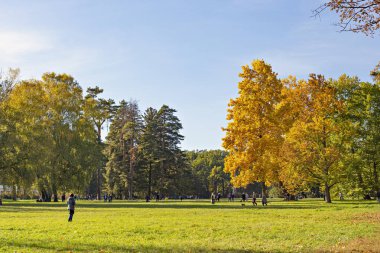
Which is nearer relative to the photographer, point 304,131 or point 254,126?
point 254,126

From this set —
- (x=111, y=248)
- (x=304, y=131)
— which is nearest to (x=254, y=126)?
(x=304, y=131)

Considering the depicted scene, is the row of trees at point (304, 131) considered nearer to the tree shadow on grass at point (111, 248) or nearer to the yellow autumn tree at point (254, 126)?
the yellow autumn tree at point (254, 126)

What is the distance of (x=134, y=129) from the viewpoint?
91.4 m

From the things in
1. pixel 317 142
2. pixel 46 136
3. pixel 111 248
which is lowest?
pixel 111 248

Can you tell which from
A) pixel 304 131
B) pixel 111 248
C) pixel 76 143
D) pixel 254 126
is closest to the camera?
pixel 111 248

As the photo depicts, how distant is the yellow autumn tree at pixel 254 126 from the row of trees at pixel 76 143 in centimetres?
2135

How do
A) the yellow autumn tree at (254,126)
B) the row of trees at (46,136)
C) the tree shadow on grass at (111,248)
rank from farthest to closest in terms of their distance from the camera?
the row of trees at (46,136)
the yellow autumn tree at (254,126)
the tree shadow on grass at (111,248)

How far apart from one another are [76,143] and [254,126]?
25114 mm

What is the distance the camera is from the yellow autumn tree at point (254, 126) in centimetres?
4350

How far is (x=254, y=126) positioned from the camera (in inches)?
1724

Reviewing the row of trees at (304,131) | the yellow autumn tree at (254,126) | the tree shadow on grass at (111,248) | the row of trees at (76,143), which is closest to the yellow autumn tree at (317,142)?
the row of trees at (304,131)

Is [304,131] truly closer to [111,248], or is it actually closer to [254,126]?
[254,126]

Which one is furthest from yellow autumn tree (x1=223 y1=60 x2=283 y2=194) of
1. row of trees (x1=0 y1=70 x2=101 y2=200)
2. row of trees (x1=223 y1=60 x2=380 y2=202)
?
row of trees (x1=0 y1=70 x2=101 y2=200)

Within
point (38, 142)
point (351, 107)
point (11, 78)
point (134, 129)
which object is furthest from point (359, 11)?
point (134, 129)
